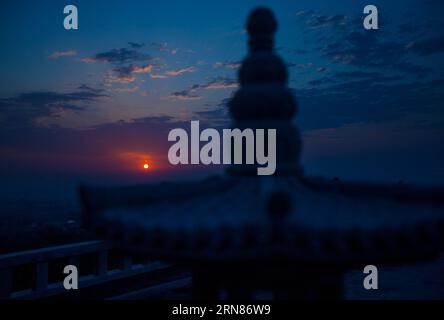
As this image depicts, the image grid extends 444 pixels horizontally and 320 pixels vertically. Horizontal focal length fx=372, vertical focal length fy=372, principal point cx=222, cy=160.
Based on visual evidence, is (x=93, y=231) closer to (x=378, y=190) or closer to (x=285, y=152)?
(x=285, y=152)

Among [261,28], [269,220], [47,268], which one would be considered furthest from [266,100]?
[47,268]

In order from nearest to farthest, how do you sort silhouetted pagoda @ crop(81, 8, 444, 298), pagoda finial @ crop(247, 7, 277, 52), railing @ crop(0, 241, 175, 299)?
1. silhouetted pagoda @ crop(81, 8, 444, 298)
2. pagoda finial @ crop(247, 7, 277, 52)
3. railing @ crop(0, 241, 175, 299)

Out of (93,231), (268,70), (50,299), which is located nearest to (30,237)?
(50,299)

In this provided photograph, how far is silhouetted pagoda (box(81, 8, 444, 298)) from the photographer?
221 centimetres

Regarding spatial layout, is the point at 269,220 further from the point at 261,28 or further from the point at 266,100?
the point at 261,28

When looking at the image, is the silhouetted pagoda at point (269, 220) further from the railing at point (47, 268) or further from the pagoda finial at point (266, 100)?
the railing at point (47, 268)

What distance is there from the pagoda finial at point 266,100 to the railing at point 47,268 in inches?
119

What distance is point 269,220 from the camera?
87.7 inches

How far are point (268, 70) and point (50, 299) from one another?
5.59 m

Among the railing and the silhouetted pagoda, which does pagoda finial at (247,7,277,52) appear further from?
the railing

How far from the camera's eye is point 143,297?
25.0 feet

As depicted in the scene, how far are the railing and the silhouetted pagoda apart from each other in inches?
108

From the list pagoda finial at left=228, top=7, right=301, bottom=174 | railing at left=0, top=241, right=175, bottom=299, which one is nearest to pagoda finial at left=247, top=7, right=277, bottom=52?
pagoda finial at left=228, top=7, right=301, bottom=174

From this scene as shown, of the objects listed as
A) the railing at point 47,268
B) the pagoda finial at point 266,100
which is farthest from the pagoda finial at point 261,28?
the railing at point 47,268
